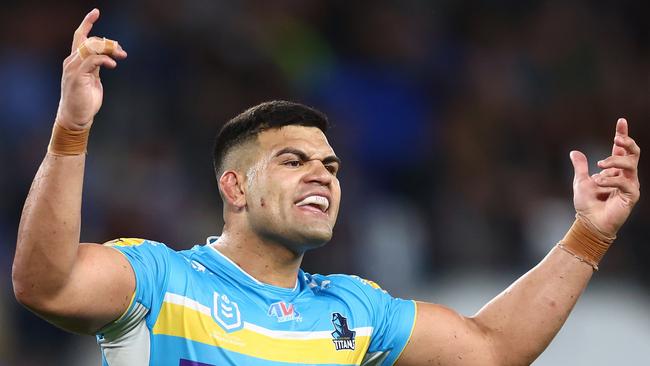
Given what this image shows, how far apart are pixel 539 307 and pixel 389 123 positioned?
4979 millimetres

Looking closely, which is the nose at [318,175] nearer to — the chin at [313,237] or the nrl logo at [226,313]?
the chin at [313,237]

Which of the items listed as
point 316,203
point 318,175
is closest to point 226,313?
point 316,203

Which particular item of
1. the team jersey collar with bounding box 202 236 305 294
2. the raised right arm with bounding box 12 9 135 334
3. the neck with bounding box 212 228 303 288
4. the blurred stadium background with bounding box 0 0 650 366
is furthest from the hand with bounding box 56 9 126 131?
the blurred stadium background with bounding box 0 0 650 366

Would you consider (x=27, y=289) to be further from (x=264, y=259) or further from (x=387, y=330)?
(x=387, y=330)

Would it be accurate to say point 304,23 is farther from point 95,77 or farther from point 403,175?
point 95,77

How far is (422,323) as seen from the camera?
16.4ft

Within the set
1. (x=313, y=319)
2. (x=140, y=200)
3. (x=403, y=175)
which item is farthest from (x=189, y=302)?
(x=403, y=175)

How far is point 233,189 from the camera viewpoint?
16.7ft

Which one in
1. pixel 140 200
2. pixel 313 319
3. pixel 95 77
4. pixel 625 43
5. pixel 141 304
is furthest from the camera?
pixel 625 43

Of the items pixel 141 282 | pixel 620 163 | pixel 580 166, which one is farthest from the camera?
pixel 580 166

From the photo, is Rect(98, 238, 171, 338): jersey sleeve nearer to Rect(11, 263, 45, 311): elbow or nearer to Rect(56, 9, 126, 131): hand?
Rect(11, 263, 45, 311): elbow

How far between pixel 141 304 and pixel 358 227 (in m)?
4.74

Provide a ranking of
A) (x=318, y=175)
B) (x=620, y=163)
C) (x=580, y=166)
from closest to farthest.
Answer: (x=318, y=175), (x=620, y=163), (x=580, y=166)

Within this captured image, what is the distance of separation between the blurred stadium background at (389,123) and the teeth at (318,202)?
10.2ft
